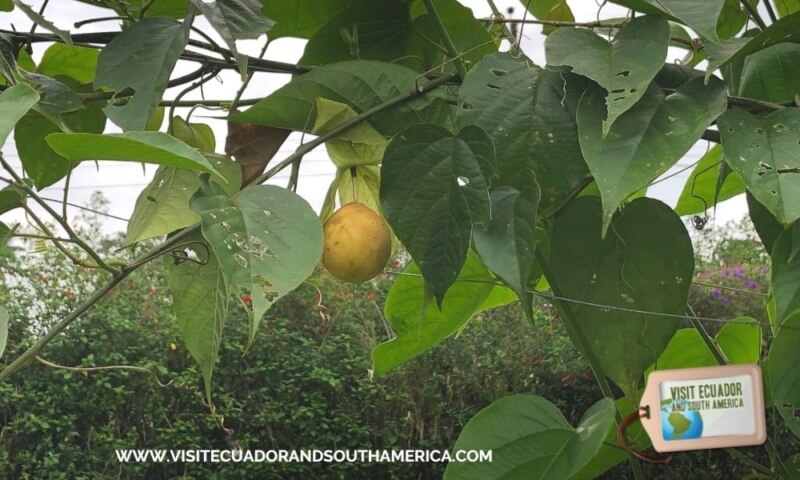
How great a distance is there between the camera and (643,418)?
14.1 inches

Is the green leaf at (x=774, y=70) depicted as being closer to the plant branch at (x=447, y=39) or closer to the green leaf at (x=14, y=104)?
the plant branch at (x=447, y=39)

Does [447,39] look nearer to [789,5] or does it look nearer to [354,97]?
[354,97]

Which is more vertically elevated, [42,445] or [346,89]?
[42,445]

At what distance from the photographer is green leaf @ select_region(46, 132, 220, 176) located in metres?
0.21

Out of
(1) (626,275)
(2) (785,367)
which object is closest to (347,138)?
(1) (626,275)

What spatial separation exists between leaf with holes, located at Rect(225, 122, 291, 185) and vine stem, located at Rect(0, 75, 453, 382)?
23 mm

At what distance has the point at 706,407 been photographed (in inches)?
13.6

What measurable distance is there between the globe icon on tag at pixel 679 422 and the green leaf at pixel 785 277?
0.05 m

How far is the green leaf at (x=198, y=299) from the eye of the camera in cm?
33

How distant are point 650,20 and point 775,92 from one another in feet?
0.42

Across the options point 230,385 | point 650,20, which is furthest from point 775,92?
point 230,385

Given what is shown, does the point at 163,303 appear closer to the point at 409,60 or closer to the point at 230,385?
the point at 230,385

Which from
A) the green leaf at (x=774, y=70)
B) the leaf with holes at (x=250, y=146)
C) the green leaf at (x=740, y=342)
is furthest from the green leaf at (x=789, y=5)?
the leaf with holes at (x=250, y=146)

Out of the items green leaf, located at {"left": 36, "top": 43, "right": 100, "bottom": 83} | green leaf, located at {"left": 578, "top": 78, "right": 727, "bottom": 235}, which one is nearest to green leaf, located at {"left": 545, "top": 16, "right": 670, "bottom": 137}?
green leaf, located at {"left": 578, "top": 78, "right": 727, "bottom": 235}
